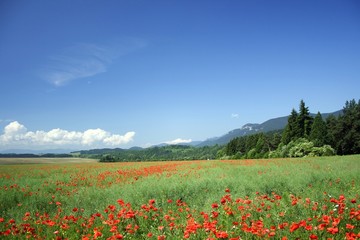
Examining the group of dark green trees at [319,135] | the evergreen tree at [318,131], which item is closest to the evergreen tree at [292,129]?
the group of dark green trees at [319,135]

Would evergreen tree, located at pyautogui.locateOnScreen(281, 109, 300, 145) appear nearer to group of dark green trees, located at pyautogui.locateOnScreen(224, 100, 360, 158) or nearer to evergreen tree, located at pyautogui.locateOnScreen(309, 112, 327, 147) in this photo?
group of dark green trees, located at pyautogui.locateOnScreen(224, 100, 360, 158)

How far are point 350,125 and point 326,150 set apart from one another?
569 inches

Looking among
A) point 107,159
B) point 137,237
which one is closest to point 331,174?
point 137,237

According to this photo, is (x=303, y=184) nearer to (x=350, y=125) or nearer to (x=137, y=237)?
(x=137, y=237)

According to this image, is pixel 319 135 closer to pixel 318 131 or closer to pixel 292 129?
pixel 318 131

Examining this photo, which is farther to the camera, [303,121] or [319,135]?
[303,121]

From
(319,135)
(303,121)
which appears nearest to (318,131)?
(319,135)

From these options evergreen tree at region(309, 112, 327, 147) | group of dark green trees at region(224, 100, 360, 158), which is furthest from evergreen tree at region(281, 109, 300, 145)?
evergreen tree at region(309, 112, 327, 147)

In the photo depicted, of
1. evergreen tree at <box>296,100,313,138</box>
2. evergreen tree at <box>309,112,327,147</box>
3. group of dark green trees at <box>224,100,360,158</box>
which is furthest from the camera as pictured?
evergreen tree at <box>296,100,313,138</box>

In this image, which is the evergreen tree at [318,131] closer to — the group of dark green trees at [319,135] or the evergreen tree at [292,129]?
the group of dark green trees at [319,135]

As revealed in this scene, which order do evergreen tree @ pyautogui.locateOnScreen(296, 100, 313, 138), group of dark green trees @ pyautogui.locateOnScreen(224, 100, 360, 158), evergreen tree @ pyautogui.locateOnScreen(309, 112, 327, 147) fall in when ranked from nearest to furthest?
1. group of dark green trees @ pyautogui.locateOnScreen(224, 100, 360, 158)
2. evergreen tree @ pyautogui.locateOnScreen(309, 112, 327, 147)
3. evergreen tree @ pyautogui.locateOnScreen(296, 100, 313, 138)

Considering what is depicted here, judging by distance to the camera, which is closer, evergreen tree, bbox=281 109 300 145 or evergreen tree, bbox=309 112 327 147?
evergreen tree, bbox=309 112 327 147

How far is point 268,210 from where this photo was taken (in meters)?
6.03

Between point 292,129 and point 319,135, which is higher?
point 292,129
